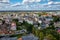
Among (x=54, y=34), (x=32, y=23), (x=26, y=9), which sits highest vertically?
(x=26, y=9)

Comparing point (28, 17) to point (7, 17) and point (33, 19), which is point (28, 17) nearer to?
point (33, 19)

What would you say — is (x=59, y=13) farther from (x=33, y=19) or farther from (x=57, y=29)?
(x=33, y=19)

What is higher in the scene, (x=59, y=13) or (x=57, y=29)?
(x=59, y=13)

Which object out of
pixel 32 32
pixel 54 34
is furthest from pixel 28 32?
pixel 54 34

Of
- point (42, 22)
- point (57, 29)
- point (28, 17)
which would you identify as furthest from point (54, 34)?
point (28, 17)

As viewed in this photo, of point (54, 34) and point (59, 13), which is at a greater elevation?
point (59, 13)
